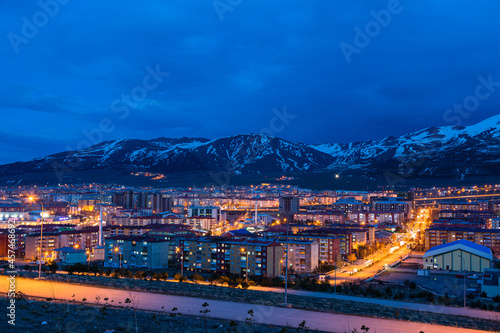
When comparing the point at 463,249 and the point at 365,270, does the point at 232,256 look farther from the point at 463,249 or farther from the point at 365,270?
the point at 463,249

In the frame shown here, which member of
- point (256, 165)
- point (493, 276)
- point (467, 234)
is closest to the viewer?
point (493, 276)

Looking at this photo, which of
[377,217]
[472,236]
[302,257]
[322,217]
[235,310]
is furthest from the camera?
[377,217]

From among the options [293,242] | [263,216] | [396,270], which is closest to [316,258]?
[293,242]

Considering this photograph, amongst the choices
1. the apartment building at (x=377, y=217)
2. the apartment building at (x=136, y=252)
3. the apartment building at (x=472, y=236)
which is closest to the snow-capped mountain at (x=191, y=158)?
the apartment building at (x=377, y=217)

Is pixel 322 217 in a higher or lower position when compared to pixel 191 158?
lower

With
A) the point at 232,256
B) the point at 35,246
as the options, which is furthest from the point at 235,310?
the point at 35,246

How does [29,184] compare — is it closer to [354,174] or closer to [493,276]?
[354,174]

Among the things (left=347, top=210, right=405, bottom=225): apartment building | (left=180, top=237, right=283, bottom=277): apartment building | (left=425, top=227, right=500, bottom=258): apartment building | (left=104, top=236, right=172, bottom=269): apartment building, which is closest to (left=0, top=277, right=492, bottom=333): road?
(left=180, top=237, right=283, bottom=277): apartment building

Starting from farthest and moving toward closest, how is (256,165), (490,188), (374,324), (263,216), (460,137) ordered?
(256,165) < (460,137) < (490,188) < (263,216) < (374,324)
